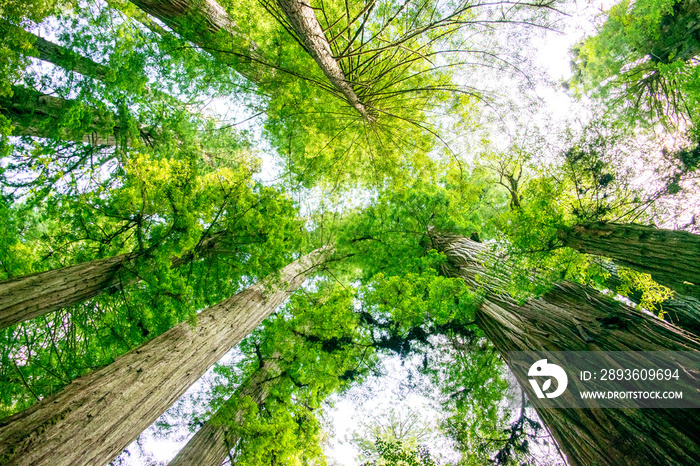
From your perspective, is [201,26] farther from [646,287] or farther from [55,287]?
[646,287]

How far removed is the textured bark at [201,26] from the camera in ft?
12.6

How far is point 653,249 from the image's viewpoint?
259 centimetres

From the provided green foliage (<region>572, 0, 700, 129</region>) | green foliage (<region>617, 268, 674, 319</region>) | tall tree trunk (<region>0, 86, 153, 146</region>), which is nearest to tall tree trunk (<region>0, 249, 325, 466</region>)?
tall tree trunk (<region>0, 86, 153, 146</region>)

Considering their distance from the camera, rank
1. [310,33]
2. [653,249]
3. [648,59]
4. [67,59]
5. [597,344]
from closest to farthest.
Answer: [653,249] < [597,344] < [310,33] < [67,59] < [648,59]

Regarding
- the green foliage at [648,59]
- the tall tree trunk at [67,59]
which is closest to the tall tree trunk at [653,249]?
the green foliage at [648,59]

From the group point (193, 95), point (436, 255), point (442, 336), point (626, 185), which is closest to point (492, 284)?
point (436, 255)

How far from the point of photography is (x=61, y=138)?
3.78 metres

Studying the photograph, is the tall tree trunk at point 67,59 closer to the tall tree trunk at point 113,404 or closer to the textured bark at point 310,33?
the textured bark at point 310,33

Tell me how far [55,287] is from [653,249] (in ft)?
18.2

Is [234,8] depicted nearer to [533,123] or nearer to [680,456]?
[533,123]

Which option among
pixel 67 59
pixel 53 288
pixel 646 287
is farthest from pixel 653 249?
pixel 67 59

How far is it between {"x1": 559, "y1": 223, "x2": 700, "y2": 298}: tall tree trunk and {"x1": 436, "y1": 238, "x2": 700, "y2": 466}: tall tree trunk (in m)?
0.55

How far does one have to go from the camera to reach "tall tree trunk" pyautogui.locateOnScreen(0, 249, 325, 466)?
63.8 inches

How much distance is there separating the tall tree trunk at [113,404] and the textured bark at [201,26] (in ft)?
12.0
